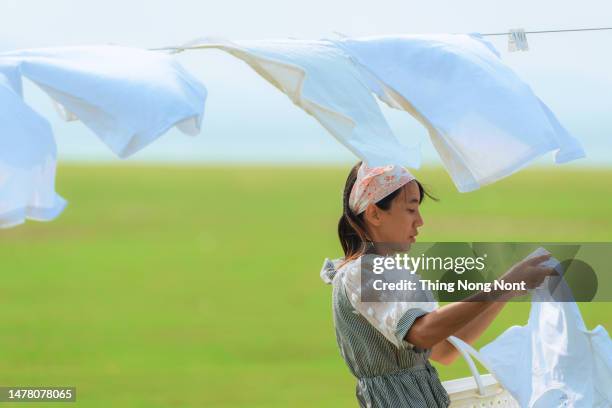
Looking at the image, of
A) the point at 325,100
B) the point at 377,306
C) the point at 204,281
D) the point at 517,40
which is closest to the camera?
the point at 325,100

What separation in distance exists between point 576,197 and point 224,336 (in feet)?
54.1

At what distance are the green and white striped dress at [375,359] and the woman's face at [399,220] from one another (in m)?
0.10

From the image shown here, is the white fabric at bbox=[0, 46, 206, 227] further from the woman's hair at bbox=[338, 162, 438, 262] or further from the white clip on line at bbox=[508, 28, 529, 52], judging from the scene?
the white clip on line at bbox=[508, 28, 529, 52]

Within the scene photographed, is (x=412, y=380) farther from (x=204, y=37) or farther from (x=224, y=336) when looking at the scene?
(x=224, y=336)

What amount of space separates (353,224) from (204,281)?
1375cm

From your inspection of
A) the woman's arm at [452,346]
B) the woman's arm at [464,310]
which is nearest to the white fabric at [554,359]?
the woman's arm at [452,346]

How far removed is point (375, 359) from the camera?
2520 millimetres

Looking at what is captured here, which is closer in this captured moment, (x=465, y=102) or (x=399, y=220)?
(x=465, y=102)

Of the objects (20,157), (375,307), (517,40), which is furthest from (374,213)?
(20,157)

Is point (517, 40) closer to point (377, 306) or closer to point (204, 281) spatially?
point (377, 306)

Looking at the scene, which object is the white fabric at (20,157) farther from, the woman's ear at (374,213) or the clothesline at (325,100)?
the woman's ear at (374,213)

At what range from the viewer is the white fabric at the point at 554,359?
271 cm

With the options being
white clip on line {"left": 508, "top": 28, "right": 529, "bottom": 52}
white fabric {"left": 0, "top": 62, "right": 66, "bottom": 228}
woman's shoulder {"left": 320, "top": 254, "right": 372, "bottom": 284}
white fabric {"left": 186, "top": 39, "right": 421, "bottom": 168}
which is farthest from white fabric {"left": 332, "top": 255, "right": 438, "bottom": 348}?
white fabric {"left": 0, "top": 62, "right": 66, "bottom": 228}

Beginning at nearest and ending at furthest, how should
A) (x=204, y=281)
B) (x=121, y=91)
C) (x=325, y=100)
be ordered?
(x=121, y=91)
(x=325, y=100)
(x=204, y=281)
